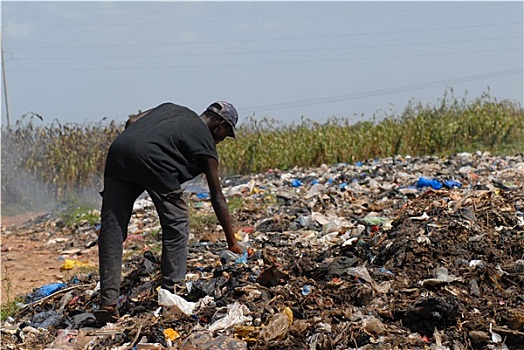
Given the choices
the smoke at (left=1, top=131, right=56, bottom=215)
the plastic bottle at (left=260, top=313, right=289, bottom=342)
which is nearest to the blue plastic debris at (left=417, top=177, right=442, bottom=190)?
the plastic bottle at (left=260, top=313, right=289, bottom=342)

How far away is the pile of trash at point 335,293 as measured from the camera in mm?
3863

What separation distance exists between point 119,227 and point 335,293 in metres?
1.55

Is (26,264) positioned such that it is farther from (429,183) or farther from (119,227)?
(429,183)

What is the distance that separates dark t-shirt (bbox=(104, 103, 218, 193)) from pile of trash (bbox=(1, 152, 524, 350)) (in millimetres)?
812

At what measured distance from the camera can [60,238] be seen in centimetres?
919

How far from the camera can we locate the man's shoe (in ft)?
14.8

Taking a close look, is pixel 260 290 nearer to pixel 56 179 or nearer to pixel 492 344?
pixel 492 344

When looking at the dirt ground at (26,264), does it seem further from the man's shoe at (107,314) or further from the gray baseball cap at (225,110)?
the gray baseball cap at (225,110)

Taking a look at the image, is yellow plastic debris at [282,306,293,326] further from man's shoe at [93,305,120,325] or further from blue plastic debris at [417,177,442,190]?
blue plastic debris at [417,177,442,190]

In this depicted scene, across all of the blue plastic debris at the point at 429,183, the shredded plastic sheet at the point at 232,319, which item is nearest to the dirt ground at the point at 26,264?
the shredded plastic sheet at the point at 232,319

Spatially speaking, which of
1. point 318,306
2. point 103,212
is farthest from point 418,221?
point 103,212

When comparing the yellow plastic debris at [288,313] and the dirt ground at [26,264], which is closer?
the yellow plastic debris at [288,313]

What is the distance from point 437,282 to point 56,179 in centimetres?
1009

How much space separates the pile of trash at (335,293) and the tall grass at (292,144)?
23.1 ft
